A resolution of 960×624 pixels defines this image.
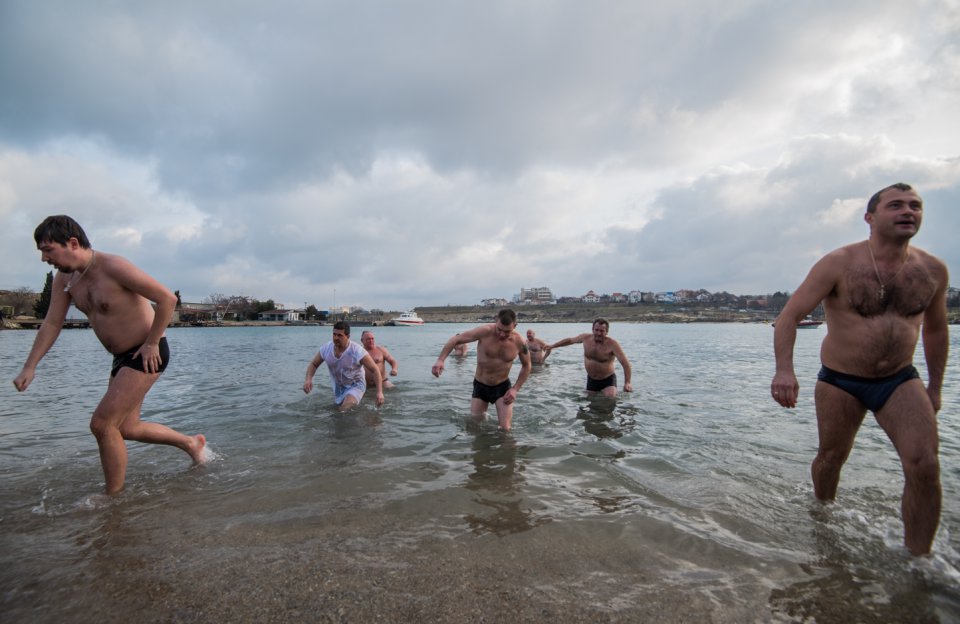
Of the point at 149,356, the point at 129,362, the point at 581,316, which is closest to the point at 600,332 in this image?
the point at 149,356

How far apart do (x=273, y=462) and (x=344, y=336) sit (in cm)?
329

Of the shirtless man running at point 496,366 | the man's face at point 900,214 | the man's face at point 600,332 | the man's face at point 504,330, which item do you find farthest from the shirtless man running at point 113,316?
the man's face at point 600,332

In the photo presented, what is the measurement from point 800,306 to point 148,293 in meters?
5.19

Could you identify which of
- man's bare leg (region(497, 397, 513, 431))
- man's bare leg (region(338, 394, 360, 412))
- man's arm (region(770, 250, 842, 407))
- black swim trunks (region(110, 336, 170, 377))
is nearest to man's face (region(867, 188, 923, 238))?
man's arm (region(770, 250, 842, 407))

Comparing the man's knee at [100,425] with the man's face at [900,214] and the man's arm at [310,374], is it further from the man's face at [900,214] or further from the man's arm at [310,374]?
the man's face at [900,214]

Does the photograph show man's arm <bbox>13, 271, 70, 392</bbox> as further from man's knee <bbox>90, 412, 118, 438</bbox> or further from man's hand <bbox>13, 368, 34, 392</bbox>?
man's knee <bbox>90, 412, 118, 438</bbox>

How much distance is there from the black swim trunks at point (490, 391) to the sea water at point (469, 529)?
523 mm

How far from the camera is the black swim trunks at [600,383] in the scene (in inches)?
375

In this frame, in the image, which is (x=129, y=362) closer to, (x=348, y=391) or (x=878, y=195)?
(x=348, y=391)

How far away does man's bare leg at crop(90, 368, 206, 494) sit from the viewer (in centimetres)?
371

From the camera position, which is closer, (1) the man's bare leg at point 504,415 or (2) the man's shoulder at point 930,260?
(2) the man's shoulder at point 930,260

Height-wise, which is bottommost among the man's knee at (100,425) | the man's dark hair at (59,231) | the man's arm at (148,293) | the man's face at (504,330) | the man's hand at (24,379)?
the man's knee at (100,425)

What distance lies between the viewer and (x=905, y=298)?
A: 306 cm

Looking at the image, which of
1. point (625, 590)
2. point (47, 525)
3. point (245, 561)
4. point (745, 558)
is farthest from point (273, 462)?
point (745, 558)
